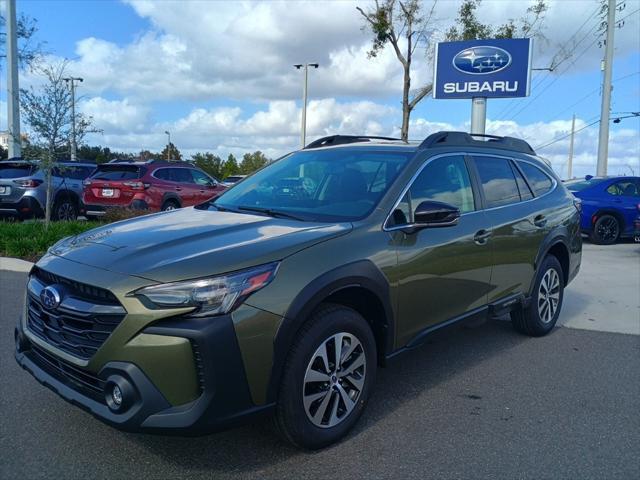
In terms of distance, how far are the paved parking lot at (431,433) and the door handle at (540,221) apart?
1180 mm

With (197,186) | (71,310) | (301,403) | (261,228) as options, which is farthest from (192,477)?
(197,186)

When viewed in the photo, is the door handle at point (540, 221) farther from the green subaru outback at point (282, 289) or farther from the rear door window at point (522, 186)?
the green subaru outback at point (282, 289)

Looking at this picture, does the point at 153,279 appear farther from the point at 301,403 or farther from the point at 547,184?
the point at 547,184

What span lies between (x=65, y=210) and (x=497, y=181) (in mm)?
12428

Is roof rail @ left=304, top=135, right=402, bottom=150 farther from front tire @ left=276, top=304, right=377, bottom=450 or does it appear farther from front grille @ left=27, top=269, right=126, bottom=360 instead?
front grille @ left=27, top=269, right=126, bottom=360

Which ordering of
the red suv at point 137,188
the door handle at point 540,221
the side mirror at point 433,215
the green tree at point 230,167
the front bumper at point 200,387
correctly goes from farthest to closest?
the green tree at point 230,167, the red suv at point 137,188, the door handle at point 540,221, the side mirror at point 433,215, the front bumper at point 200,387

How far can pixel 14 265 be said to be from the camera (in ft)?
29.0

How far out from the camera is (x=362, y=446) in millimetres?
3250

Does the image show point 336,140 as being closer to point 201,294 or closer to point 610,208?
point 201,294

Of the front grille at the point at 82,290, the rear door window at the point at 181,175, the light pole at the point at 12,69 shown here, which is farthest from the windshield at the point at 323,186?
the light pole at the point at 12,69

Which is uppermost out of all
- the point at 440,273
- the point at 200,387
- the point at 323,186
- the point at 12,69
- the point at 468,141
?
the point at 12,69

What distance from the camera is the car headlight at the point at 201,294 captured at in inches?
104

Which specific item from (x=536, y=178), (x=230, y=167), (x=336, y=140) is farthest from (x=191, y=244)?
(x=230, y=167)

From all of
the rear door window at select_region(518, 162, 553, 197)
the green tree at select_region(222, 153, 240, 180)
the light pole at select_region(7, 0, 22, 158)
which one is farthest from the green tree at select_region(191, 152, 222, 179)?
the rear door window at select_region(518, 162, 553, 197)
